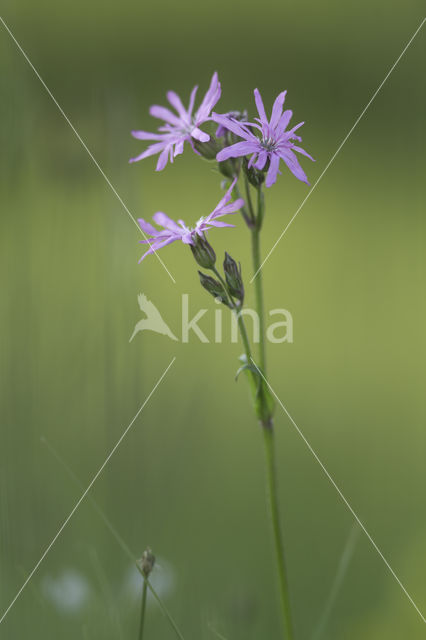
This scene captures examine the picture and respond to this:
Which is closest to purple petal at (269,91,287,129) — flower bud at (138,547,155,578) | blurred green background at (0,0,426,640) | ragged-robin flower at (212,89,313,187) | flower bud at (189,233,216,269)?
ragged-robin flower at (212,89,313,187)

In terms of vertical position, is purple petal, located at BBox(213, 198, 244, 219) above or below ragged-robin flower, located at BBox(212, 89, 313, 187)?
below

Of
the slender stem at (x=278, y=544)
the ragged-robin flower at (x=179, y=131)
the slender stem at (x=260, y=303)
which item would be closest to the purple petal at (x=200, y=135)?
the ragged-robin flower at (x=179, y=131)

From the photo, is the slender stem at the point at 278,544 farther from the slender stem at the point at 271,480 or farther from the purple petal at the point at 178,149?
the purple petal at the point at 178,149

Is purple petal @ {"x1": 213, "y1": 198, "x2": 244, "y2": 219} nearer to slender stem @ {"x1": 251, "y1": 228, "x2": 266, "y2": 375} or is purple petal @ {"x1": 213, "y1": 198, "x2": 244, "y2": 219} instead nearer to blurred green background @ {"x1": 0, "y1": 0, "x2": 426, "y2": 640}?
slender stem @ {"x1": 251, "y1": 228, "x2": 266, "y2": 375}

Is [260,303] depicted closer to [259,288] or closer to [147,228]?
[259,288]

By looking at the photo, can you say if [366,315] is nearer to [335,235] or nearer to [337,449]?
[335,235]

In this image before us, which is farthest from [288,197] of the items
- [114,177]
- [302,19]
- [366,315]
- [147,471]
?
[147,471]
